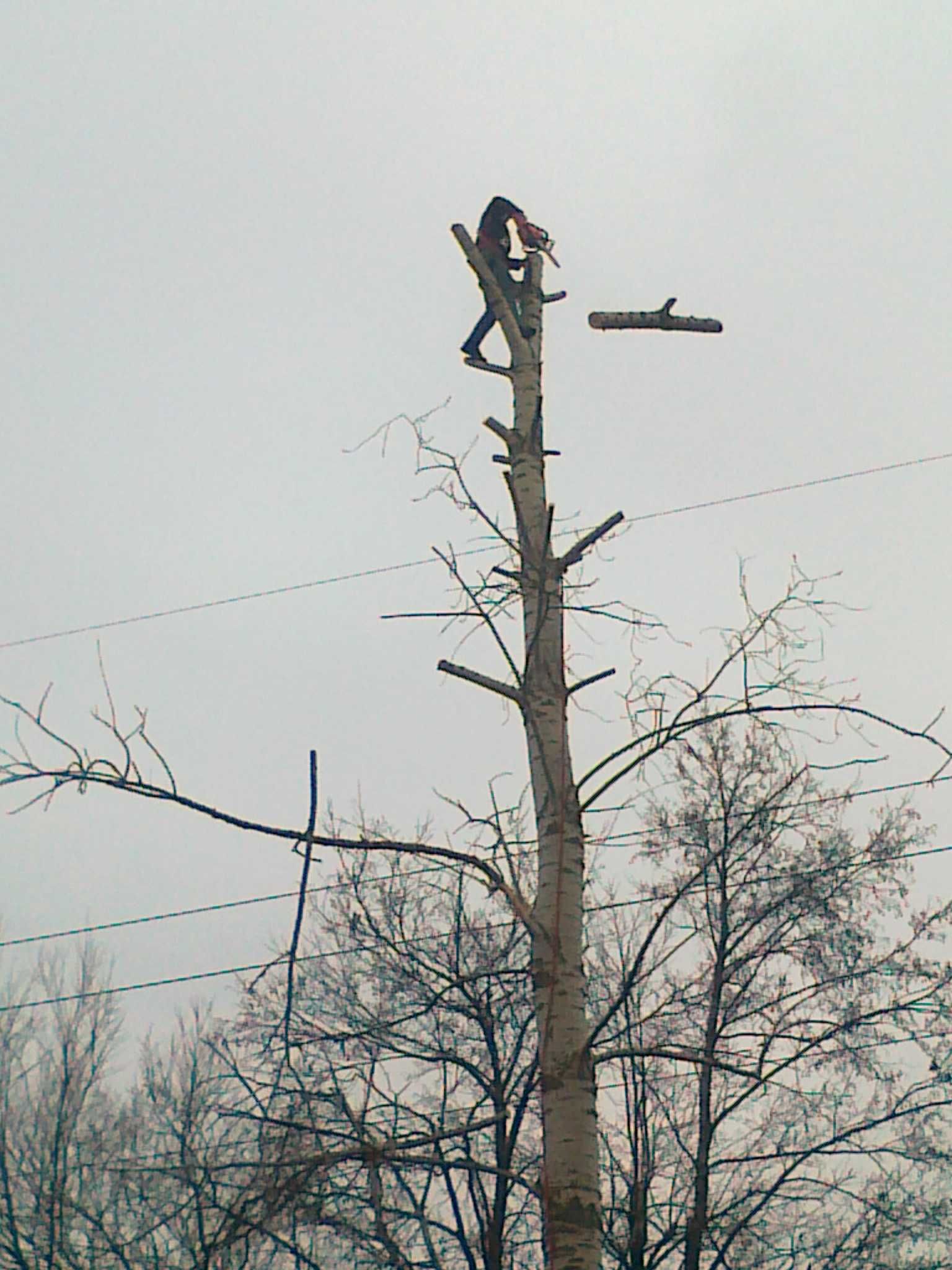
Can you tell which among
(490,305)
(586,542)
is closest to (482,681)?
(586,542)

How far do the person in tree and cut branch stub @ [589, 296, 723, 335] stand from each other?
61 centimetres

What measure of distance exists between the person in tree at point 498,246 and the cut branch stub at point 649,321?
0.61 metres

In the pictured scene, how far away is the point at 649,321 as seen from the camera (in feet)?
15.2

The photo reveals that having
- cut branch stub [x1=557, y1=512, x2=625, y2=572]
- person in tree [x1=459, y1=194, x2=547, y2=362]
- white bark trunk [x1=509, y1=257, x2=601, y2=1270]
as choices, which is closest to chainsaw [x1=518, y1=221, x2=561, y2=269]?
person in tree [x1=459, y1=194, x2=547, y2=362]

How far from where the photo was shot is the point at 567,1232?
3.46 metres

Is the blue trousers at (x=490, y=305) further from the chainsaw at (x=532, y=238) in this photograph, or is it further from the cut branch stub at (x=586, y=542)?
the cut branch stub at (x=586, y=542)

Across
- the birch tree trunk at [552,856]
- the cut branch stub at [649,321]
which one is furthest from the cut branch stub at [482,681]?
the cut branch stub at [649,321]

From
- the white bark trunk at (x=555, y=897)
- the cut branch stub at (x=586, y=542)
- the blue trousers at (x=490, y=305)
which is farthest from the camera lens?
the blue trousers at (x=490, y=305)

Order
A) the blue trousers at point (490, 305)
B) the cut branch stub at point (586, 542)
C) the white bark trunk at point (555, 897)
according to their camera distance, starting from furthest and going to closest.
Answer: the blue trousers at point (490, 305) < the cut branch stub at point (586, 542) < the white bark trunk at point (555, 897)

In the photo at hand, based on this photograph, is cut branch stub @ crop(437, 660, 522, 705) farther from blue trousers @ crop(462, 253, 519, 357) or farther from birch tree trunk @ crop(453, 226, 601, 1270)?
blue trousers @ crop(462, 253, 519, 357)

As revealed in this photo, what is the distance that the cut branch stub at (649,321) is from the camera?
462 cm

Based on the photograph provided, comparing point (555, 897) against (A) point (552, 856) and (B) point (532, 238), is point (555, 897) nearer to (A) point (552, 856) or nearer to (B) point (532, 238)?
(A) point (552, 856)

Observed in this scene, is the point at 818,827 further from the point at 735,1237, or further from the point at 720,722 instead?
the point at 735,1237

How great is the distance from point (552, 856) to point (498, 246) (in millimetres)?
2835
